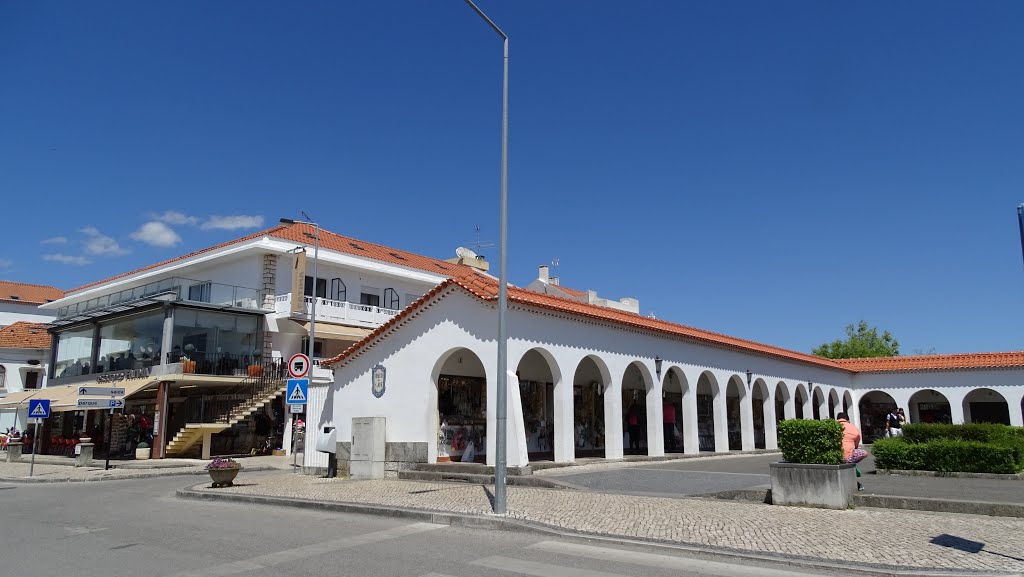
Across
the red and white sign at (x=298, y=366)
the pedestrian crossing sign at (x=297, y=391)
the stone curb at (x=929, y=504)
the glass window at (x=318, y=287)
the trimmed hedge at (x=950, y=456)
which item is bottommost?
the stone curb at (x=929, y=504)

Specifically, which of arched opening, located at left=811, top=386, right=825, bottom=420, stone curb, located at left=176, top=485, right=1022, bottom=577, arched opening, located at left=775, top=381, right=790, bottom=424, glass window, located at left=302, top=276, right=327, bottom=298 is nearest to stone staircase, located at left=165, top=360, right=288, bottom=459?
glass window, located at left=302, top=276, right=327, bottom=298

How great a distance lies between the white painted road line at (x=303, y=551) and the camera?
7922 mm

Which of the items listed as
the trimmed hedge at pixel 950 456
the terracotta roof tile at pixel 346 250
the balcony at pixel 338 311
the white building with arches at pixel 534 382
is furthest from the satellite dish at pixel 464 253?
the trimmed hedge at pixel 950 456

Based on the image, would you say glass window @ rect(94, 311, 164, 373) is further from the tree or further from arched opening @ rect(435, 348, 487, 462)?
the tree

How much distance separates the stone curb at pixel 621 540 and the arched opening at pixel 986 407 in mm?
34581

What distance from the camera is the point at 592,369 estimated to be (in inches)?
931

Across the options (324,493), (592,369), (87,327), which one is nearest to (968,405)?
(592,369)

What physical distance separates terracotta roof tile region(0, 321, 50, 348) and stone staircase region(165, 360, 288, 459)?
2426 cm

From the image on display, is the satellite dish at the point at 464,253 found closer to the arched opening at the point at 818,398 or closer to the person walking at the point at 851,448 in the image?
the arched opening at the point at 818,398

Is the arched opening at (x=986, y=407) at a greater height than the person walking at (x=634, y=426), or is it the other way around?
the arched opening at (x=986, y=407)

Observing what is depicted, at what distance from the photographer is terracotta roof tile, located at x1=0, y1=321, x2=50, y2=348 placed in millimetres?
48656

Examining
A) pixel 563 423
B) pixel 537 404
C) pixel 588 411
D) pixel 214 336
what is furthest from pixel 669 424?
pixel 214 336

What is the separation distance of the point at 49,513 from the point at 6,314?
60.1 meters

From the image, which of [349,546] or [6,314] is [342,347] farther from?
[6,314]
